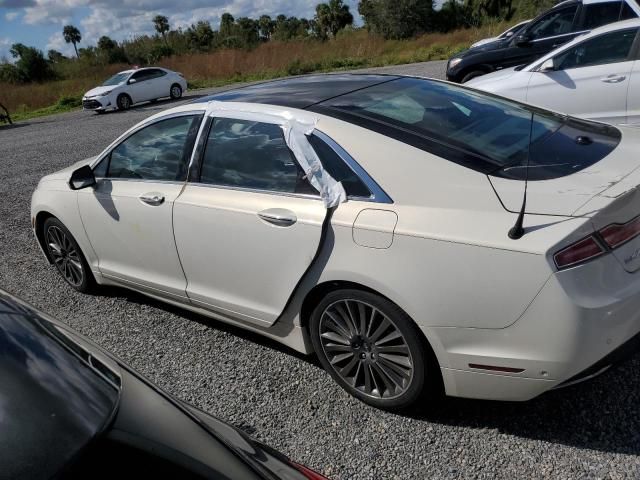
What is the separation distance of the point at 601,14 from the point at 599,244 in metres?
10.4

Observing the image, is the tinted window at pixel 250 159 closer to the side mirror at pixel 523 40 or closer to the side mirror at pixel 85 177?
the side mirror at pixel 85 177

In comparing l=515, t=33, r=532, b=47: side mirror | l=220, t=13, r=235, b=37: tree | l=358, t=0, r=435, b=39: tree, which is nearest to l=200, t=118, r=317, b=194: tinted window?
l=515, t=33, r=532, b=47: side mirror

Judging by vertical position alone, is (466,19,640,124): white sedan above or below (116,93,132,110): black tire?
above

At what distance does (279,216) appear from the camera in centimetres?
309

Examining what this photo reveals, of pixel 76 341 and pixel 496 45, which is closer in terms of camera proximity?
pixel 76 341

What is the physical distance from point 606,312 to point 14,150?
14605 millimetres

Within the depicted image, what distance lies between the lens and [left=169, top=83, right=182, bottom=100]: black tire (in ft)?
80.1

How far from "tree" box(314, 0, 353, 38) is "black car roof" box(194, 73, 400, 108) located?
219 feet

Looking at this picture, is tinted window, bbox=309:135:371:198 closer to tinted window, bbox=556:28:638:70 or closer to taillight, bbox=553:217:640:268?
taillight, bbox=553:217:640:268

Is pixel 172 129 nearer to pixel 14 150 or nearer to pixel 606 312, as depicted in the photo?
pixel 606 312

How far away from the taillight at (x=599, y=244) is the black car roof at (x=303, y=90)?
1.61 meters

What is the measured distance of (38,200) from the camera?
4.88 metres

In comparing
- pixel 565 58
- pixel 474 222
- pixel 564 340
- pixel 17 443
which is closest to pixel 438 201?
pixel 474 222

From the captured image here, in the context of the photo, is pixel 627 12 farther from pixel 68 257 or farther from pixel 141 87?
pixel 141 87
